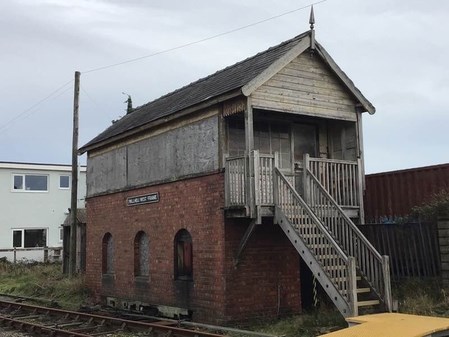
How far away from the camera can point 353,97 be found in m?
13.8

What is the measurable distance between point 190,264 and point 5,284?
13.1 meters

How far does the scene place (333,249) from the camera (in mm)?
10250

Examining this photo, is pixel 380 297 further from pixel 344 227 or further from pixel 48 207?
pixel 48 207

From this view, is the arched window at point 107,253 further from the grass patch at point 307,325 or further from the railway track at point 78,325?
the grass patch at point 307,325

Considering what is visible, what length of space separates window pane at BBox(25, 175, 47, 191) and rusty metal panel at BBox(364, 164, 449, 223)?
80.9ft

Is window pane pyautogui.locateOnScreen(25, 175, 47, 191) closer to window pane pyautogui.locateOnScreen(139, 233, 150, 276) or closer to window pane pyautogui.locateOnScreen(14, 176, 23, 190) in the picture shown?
window pane pyautogui.locateOnScreen(14, 176, 23, 190)

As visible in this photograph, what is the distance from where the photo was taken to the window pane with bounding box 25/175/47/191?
33.9m

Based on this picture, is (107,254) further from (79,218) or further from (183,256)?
(79,218)

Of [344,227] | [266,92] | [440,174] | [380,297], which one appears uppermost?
[266,92]

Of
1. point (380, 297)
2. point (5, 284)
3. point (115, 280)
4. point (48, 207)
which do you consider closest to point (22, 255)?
point (48, 207)

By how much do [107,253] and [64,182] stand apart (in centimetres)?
1841

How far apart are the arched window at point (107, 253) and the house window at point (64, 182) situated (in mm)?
18203

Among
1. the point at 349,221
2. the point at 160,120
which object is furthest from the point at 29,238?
Answer: the point at 349,221

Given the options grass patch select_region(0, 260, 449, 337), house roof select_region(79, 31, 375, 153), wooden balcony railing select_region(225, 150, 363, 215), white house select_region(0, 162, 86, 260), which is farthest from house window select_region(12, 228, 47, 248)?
wooden balcony railing select_region(225, 150, 363, 215)
